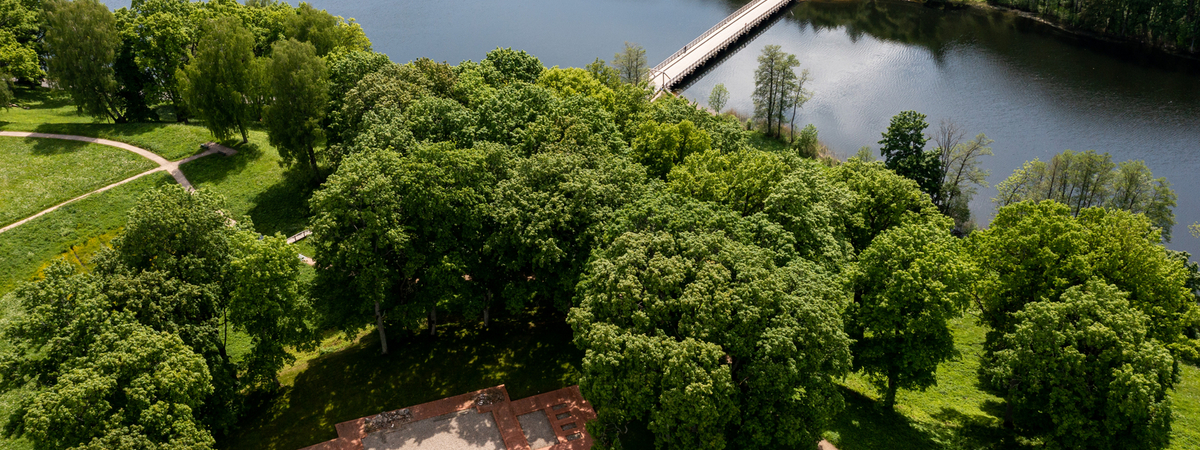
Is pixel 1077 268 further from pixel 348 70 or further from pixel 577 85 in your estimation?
pixel 348 70

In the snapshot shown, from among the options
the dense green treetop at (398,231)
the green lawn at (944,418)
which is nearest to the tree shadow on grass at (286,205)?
the dense green treetop at (398,231)

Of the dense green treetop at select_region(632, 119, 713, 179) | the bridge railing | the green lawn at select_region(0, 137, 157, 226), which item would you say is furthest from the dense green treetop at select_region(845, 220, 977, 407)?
the bridge railing

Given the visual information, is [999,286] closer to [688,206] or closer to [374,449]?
[688,206]

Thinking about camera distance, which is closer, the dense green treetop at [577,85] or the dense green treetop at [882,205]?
the dense green treetop at [882,205]

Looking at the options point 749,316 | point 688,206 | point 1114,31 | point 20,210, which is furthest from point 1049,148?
point 20,210

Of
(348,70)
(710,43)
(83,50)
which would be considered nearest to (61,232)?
(83,50)

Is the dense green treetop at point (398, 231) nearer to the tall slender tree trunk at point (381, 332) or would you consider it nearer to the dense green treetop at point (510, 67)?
the tall slender tree trunk at point (381, 332)

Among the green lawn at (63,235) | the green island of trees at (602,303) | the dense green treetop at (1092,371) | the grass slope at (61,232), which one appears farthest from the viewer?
the grass slope at (61,232)
